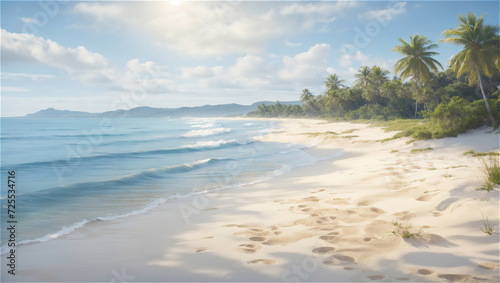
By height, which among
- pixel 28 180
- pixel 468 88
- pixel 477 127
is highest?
pixel 468 88

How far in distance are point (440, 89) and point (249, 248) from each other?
5075 cm

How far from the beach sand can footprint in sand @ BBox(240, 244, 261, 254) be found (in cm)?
2

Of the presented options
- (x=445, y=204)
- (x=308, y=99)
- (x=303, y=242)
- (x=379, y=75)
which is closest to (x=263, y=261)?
(x=303, y=242)

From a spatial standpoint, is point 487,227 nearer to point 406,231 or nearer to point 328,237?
point 406,231

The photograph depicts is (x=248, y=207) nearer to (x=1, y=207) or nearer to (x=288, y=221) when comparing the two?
(x=288, y=221)

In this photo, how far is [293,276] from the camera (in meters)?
3.21

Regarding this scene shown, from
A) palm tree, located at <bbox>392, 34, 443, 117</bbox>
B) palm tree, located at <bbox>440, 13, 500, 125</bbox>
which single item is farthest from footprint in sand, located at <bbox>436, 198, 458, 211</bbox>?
palm tree, located at <bbox>392, 34, 443, 117</bbox>

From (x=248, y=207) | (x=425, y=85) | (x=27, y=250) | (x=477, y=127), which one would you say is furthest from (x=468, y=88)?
(x=27, y=250)

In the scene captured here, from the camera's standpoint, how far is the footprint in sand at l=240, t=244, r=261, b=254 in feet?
13.0

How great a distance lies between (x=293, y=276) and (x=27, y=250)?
496 centimetres

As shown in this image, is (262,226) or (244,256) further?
(262,226)

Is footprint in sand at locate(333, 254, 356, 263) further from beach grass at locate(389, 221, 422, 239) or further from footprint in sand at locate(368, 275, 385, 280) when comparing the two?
beach grass at locate(389, 221, 422, 239)

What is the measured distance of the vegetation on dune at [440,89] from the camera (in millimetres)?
15250

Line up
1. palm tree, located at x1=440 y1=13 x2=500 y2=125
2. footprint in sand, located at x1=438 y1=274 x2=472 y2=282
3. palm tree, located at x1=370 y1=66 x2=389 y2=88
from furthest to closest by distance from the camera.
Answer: palm tree, located at x1=370 y1=66 x2=389 y2=88
palm tree, located at x1=440 y1=13 x2=500 y2=125
footprint in sand, located at x1=438 y1=274 x2=472 y2=282
